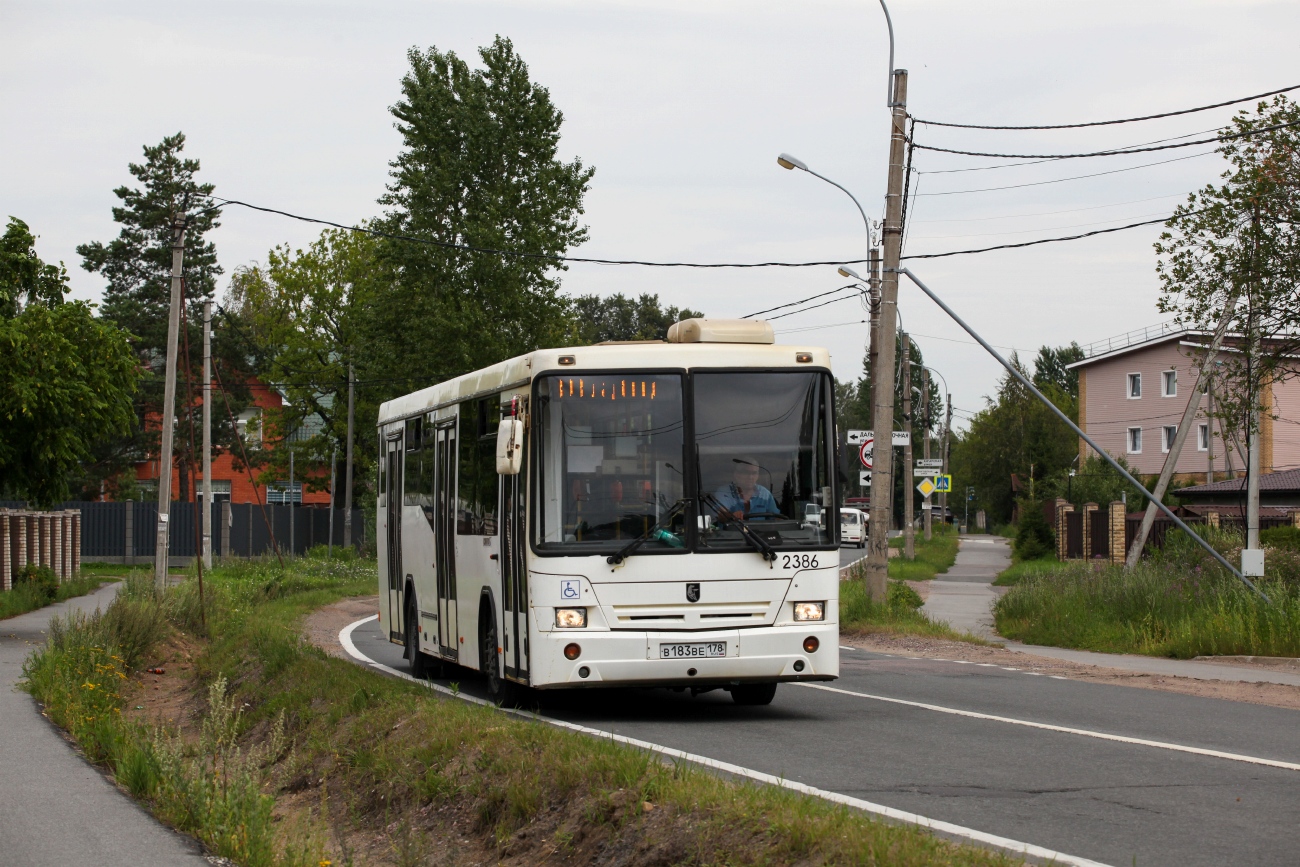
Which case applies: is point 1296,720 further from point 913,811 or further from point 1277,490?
point 1277,490

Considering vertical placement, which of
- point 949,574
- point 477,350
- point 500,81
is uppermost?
point 500,81

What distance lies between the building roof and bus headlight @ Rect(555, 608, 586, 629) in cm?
3775

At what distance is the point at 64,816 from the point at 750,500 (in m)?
5.35

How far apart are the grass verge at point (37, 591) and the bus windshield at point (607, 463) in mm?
22322

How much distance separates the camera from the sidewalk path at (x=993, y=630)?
17500 mm

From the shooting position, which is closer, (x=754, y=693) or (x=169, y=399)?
(x=754, y=693)

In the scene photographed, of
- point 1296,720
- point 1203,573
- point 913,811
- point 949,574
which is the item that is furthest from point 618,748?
point 949,574

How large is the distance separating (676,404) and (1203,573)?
13.2 meters

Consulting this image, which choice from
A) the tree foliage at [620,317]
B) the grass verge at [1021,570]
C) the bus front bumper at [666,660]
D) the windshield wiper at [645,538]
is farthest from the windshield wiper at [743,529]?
the tree foliage at [620,317]

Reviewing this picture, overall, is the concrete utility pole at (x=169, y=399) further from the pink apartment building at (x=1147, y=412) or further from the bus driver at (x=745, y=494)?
the pink apartment building at (x=1147, y=412)

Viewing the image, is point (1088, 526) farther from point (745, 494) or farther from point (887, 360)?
point (745, 494)

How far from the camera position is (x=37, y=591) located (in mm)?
34344

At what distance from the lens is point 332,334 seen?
7162 centimetres

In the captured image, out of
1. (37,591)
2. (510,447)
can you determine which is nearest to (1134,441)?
(37,591)
